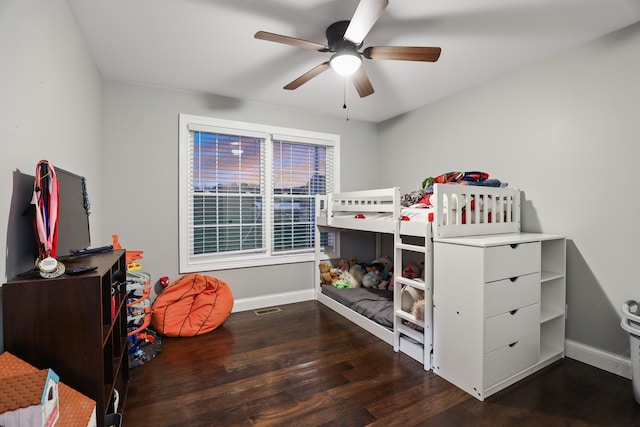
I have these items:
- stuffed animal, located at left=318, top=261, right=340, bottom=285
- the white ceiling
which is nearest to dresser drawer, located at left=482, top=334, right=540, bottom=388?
stuffed animal, located at left=318, top=261, right=340, bottom=285

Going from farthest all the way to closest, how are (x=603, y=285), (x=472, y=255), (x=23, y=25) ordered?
1. (x=603, y=285)
2. (x=472, y=255)
3. (x=23, y=25)

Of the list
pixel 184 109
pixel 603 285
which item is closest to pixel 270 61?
pixel 184 109

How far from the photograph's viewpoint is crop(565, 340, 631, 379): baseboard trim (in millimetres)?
2088

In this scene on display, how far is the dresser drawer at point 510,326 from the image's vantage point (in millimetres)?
1888

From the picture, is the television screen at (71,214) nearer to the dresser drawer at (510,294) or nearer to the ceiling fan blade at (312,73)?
the ceiling fan blade at (312,73)

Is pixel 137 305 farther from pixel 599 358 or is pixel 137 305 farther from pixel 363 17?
pixel 599 358

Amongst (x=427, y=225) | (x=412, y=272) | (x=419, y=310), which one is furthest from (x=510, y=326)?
(x=412, y=272)

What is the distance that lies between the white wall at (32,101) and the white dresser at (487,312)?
225cm

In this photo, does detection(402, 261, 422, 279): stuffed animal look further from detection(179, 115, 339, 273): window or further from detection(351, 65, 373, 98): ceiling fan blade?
detection(351, 65, 373, 98): ceiling fan blade

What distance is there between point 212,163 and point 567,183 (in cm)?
326

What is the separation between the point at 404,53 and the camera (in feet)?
6.26

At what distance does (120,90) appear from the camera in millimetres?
2869

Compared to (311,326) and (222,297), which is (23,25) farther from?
(311,326)

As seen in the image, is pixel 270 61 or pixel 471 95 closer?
pixel 270 61
